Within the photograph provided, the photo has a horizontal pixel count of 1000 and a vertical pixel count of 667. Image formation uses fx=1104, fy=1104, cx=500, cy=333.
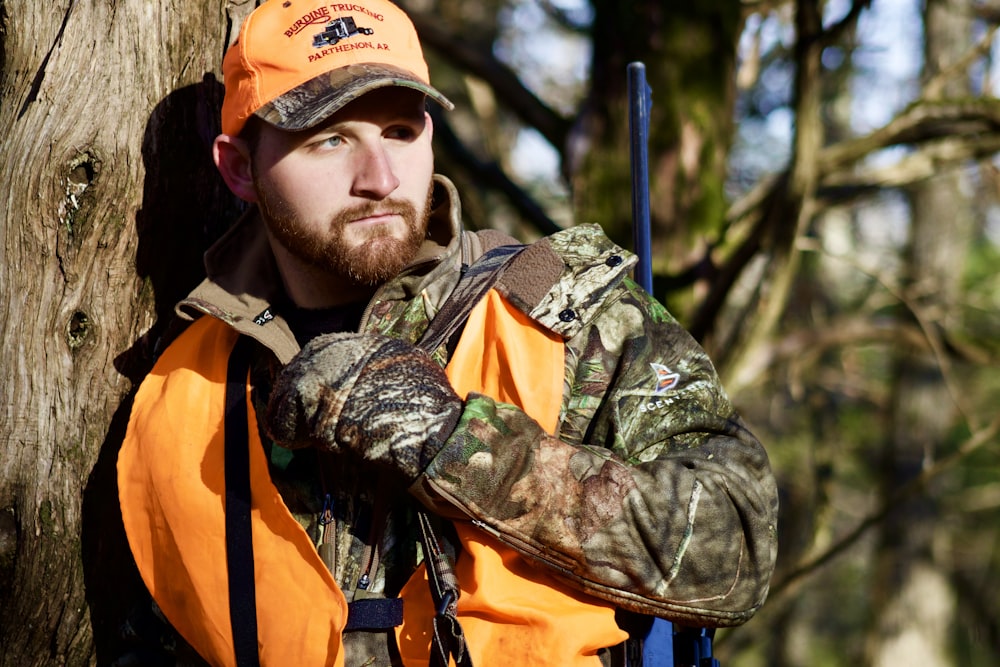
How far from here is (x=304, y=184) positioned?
101 inches

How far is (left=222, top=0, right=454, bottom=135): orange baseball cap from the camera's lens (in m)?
2.51

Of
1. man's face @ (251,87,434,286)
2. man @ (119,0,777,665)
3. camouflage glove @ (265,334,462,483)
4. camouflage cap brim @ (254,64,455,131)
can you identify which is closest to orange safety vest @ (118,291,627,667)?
man @ (119,0,777,665)

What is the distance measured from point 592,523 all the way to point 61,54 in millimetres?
1808

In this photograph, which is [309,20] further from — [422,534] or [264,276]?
[422,534]

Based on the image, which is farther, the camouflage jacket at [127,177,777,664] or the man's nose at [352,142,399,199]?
the man's nose at [352,142,399,199]

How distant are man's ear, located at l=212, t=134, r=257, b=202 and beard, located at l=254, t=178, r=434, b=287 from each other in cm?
21

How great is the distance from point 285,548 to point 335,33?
1187 millimetres

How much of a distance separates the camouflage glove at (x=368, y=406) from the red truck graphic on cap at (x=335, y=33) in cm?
80

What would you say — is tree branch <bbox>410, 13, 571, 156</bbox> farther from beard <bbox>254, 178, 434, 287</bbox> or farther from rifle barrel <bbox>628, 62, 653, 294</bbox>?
beard <bbox>254, 178, 434, 287</bbox>

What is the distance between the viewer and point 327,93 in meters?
2.50

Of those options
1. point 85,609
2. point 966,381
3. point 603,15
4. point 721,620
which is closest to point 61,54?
point 85,609

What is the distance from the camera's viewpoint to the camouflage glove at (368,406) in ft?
7.05

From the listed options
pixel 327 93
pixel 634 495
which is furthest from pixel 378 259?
pixel 634 495

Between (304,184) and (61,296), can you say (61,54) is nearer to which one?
(61,296)
